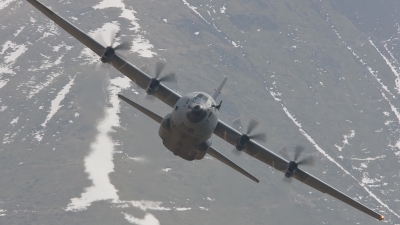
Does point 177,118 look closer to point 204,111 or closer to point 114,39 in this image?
point 204,111

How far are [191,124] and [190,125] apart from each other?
0.13 m

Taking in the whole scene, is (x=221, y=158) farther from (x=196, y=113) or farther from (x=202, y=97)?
(x=196, y=113)

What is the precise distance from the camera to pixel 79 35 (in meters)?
50.8

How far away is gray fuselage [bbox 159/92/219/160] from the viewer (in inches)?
1750

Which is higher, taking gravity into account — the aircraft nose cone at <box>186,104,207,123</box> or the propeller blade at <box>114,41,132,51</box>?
the propeller blade at <box>114,41,132,51</box>

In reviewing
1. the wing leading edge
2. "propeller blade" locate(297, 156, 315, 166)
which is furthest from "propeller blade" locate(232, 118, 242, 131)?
"propeller blade" locate(297, 156, 315, 166)

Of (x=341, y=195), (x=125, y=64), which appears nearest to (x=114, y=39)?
(x=125, y=64)

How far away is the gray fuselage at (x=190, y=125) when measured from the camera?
44.4 m

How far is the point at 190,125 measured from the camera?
44.6 meters

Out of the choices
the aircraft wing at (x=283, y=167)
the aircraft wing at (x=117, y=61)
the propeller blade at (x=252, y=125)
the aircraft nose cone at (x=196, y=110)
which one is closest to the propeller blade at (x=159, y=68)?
the aircraft wing at (x=117, y=61)

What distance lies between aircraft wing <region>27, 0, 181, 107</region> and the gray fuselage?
695cm

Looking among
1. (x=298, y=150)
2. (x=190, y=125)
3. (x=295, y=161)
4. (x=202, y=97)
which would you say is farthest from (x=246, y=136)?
(x=190, y=125)

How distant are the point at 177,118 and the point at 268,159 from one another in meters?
13.8

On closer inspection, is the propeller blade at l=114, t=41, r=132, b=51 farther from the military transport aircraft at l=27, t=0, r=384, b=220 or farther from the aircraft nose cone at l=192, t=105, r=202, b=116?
the aircraft nose cone at l=192, t=105, r=202, b=116
